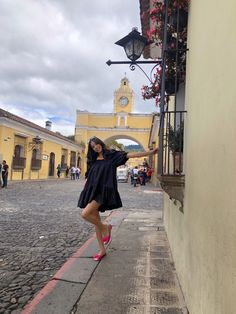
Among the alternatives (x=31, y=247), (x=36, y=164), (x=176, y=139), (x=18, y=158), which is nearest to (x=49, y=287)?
(x=31, y=247)

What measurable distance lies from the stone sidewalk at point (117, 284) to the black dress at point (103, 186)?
730 millimetres

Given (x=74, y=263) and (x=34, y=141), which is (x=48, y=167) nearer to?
(x=34, y=141)

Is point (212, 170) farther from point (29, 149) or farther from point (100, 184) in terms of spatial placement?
point (29, 149)

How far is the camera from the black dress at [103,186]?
3.94 meters

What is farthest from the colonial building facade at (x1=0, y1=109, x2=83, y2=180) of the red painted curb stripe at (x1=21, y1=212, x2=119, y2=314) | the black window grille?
the black window grille

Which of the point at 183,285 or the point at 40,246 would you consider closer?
the point at 183,285

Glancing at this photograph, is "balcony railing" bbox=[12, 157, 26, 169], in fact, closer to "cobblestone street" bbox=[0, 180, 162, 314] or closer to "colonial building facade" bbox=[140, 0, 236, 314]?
"cobblestone street" bbox=[0, 180, 162, 314]

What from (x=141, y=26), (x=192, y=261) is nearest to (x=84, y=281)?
(x=192, y=261)

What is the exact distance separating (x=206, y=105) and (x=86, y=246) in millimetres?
3214

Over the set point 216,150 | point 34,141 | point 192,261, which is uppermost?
point 34,141

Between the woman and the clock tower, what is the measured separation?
38.0 meters

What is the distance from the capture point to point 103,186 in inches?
156

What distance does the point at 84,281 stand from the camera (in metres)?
3.35

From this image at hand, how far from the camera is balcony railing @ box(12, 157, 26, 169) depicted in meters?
22.5
